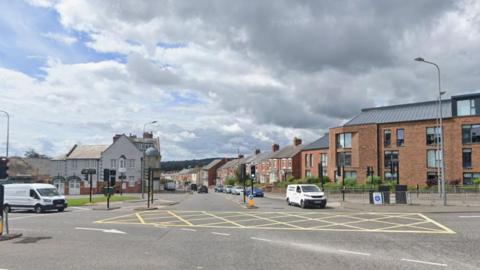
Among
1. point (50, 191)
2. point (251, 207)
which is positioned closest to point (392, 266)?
point (251, 207)

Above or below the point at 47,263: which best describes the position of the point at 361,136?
above

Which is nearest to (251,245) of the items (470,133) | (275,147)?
(470,133)

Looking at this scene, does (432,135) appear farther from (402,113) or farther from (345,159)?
(345,159)

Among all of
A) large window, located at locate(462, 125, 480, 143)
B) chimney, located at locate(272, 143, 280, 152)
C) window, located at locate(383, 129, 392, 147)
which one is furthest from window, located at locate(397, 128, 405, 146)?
chimney, located at locate(272, 143, 280, 152)

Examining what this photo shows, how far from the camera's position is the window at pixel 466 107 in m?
54.0

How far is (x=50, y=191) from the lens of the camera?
33.9 meters

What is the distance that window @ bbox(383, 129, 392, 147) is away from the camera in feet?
199

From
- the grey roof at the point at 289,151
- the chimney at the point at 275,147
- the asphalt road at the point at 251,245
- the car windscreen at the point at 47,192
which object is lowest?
the asphalt road at the point at 251,245

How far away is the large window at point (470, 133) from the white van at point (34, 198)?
44236mm

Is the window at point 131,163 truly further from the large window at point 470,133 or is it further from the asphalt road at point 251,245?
the asphalt road at point 251,245

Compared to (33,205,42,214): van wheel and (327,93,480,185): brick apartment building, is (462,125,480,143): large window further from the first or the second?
(33,205,42,214): van wheel

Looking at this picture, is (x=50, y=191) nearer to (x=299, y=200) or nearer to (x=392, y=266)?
(x=299, y=200)

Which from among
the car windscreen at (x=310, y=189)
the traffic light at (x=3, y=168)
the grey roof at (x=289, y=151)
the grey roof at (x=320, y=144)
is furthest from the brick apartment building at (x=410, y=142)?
the traffic light at (x=3, y=168)

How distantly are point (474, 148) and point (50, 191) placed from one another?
148 feet
